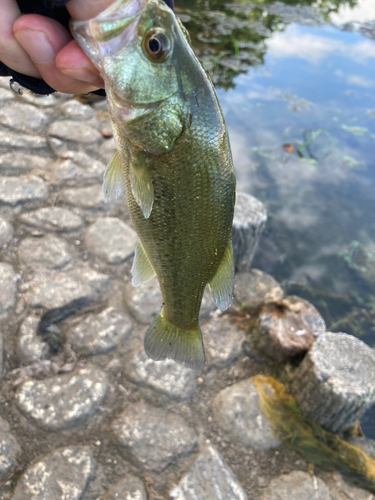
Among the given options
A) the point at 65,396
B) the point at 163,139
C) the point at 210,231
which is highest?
the point at 163,139

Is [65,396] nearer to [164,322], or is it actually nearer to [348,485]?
[164,322]

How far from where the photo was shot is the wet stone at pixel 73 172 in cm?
410

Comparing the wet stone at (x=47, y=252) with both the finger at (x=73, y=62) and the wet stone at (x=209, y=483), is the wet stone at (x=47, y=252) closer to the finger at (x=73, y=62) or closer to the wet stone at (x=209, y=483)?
the wet stone at (x=209, y=483)

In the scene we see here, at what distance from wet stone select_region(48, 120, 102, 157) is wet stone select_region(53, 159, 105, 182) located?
21 centimetres

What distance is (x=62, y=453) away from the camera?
93.0 inches

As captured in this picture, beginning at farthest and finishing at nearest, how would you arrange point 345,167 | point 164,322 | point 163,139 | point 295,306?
point 345,167 < point 295,306 < point 164,322 < point 163,139

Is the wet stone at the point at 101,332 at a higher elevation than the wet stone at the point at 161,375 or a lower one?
higher

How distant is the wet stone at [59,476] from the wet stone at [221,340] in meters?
1.21

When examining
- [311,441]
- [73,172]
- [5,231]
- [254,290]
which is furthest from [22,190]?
[311,441]

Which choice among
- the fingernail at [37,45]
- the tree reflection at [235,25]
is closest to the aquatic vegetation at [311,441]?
the fingernail at [37,45]

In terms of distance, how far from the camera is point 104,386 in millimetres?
2734

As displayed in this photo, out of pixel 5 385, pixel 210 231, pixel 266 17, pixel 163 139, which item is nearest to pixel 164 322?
pixel 210 231

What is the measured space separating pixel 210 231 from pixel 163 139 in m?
0.44

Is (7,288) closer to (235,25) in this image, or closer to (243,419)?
(243,419)
